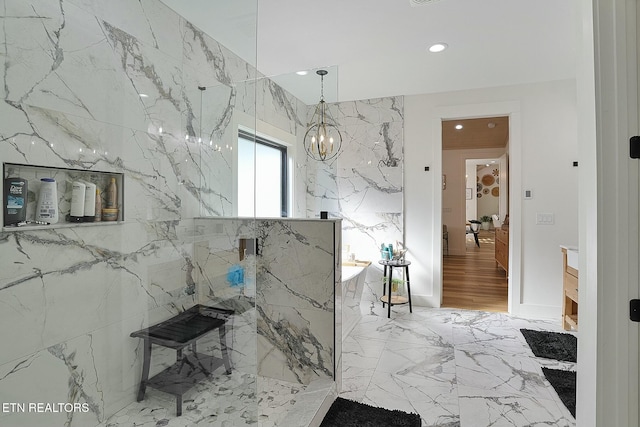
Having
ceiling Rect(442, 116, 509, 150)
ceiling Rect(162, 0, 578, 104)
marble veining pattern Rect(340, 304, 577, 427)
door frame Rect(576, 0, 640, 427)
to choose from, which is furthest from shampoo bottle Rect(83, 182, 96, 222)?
ceiling Rect(442, 116, 509, 150)

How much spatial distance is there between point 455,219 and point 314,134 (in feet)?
17.2

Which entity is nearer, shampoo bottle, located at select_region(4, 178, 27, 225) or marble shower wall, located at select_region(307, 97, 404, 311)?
shampoo bottle, located at select_region(4, 178, 27, 225)

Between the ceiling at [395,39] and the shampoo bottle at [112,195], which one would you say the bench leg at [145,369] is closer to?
the shampoo bottle at [112,195]

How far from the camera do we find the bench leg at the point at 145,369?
182cm

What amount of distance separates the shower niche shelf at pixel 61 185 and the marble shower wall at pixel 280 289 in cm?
56

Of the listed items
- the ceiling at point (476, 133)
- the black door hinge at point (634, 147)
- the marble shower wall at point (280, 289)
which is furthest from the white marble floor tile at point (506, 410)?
the ceiling at point (476, 133)

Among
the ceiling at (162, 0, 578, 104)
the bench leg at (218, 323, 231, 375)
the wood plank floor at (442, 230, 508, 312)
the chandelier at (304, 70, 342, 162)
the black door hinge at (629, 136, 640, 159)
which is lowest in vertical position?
the wood plank floor at (442, 230, 508, 312)

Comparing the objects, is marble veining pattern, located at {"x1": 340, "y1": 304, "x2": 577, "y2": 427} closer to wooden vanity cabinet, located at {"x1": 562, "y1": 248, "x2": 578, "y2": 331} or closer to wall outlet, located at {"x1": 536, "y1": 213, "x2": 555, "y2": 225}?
wooden vanity cabinet, located at {"x1": 562, "y1": 248, "x2": 578, "y2": 331}

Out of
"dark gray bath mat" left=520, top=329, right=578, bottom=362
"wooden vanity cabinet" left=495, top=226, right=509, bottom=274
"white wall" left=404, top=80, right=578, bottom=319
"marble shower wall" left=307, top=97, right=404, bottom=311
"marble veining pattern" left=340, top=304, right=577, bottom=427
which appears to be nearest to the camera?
"marble veining pattern" left=340, top=304, right=577, bottom=427

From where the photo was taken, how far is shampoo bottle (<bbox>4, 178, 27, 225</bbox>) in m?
1.30

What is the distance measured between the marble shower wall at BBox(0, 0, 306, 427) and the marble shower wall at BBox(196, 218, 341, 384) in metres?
0.11

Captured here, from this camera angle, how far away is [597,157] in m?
1.14

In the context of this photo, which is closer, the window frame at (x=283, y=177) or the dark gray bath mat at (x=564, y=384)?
the dark gray bath mat at (x=564, y=384)

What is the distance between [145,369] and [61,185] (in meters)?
1.08
